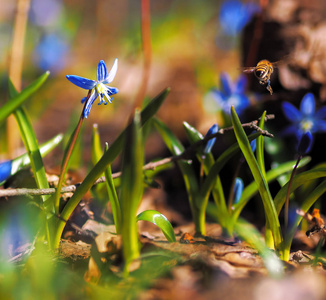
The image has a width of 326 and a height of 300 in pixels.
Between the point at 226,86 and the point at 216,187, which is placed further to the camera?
the point at 226,86

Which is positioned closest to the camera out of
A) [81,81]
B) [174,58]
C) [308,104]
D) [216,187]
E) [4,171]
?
[81,81]

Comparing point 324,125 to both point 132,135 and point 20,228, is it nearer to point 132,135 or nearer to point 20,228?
point 132,135

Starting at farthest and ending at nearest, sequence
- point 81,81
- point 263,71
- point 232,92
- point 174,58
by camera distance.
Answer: point 174,58 < point 232,92 < point 263,71 < point 81,81

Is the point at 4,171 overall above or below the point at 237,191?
above

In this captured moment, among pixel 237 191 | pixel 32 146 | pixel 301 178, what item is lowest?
pixel 237 191

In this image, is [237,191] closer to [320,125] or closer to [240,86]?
[320,125]

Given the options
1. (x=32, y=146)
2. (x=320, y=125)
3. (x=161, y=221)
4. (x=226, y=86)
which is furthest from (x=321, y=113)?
(x=32, y=146)

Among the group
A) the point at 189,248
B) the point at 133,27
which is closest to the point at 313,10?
the point at 189,248
